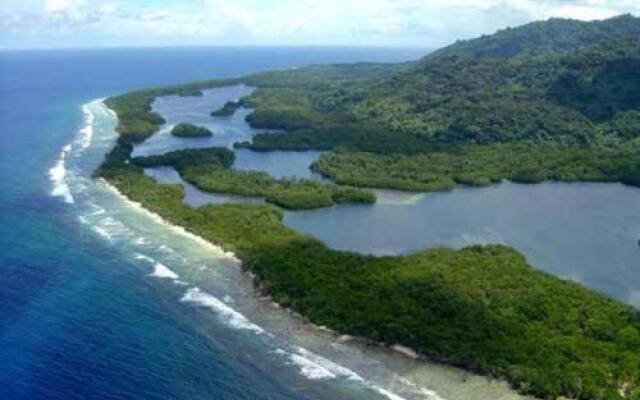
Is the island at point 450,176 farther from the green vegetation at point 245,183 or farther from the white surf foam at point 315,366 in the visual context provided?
the white surf foam at point 315,366

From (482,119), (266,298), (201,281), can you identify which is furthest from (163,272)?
(482,119)

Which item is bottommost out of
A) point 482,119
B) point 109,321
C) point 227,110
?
point 109,321

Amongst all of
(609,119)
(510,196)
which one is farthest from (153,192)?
(609,119)

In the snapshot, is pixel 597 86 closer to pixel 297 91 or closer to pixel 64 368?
pixel 297 91

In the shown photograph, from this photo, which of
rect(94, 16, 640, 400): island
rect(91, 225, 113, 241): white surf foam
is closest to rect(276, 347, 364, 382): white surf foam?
rect(94, 16, 640, 400): island

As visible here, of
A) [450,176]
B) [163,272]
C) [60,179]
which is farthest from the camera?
[450,176]

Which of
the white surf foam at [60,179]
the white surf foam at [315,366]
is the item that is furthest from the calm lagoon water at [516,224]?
the white surf foam at [315,366]

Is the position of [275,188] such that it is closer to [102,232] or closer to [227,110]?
[102,232]
